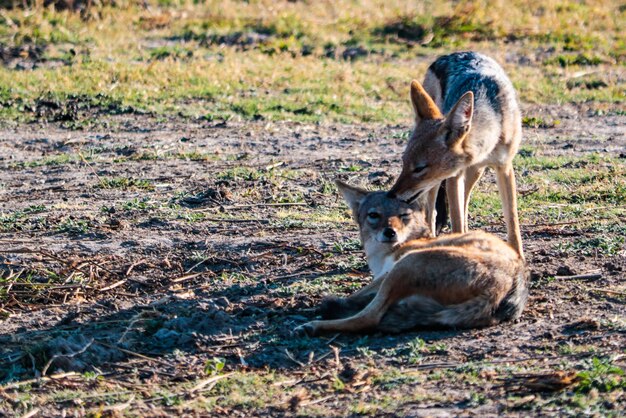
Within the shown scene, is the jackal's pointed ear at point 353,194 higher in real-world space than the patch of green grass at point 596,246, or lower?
higher

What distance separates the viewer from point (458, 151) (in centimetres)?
697

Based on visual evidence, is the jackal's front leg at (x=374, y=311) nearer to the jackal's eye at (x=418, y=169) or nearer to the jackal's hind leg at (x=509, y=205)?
the jackal's eye at (x=418, y=169)

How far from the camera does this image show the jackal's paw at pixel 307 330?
5566 millimetres

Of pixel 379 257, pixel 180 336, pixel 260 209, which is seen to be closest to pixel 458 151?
pixel 379 257

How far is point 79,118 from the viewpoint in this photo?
1125 cm

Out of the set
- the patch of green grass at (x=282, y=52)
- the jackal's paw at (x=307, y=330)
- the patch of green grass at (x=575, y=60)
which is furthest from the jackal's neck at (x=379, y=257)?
the patch of green grass at (x=575, y=60)

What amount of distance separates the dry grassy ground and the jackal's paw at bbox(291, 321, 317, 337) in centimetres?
6

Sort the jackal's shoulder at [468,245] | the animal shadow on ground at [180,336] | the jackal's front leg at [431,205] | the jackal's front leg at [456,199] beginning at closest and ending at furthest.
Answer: the animal shadow on ground at [180,336], the jackal's shoulder at [468,245], the jackal's front leg at [456,199], the jackal's front leg at [431,205]

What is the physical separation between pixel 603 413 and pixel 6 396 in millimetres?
2571

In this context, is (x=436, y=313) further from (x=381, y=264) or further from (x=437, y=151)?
(x=437, y=151)

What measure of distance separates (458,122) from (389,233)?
3.56 feet

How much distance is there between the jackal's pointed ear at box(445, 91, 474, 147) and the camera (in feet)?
22.5

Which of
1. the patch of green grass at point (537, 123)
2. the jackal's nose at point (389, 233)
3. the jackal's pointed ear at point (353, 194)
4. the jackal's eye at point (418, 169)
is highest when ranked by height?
the jackal's eye at point (418, 169)

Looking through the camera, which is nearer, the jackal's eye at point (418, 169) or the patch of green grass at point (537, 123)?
the jackal's eye at point (418, 169)
